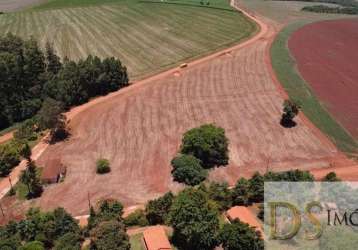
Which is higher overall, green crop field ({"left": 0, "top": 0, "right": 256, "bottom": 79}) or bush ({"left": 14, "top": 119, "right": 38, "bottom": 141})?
green crop field ({"left": 0, "top": 0, "right": 256, "bottom": 79})

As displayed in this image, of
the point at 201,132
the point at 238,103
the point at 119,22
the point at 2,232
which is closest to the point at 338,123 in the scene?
the point at 238,103

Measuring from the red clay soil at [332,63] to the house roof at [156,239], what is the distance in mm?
41429

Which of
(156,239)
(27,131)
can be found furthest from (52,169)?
(156,239)

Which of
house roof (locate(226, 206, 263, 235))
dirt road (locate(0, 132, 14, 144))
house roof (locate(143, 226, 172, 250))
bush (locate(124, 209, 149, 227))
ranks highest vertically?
house roof (locate(143, 226, 172, 250))

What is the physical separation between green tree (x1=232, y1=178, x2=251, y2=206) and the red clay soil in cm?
2802

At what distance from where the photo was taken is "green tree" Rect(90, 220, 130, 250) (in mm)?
40281

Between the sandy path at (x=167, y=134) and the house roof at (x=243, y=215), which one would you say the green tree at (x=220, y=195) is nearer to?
the house roof at (x=243, y=215)

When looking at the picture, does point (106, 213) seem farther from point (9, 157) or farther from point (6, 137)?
point (6, 137)

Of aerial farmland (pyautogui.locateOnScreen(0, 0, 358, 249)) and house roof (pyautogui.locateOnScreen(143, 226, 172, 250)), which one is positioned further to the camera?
aerial farmland (pyautogui.locateOnScreen(0, 0, 358, 249))

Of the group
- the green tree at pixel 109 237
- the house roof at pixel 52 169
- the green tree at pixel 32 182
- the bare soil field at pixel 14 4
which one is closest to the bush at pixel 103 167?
the house roof at pixel 52 169

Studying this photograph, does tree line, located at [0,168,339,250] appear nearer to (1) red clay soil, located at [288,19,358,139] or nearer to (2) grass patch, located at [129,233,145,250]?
(2) grass patch, located at [129,233,145,250]

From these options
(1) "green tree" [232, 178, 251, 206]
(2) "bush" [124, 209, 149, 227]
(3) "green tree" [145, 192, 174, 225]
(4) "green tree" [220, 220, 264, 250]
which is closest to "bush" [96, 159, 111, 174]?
(2) "bush" [124, 209, 149, 227]

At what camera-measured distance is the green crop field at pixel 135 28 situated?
109m

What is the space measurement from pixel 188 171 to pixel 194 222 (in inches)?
596
